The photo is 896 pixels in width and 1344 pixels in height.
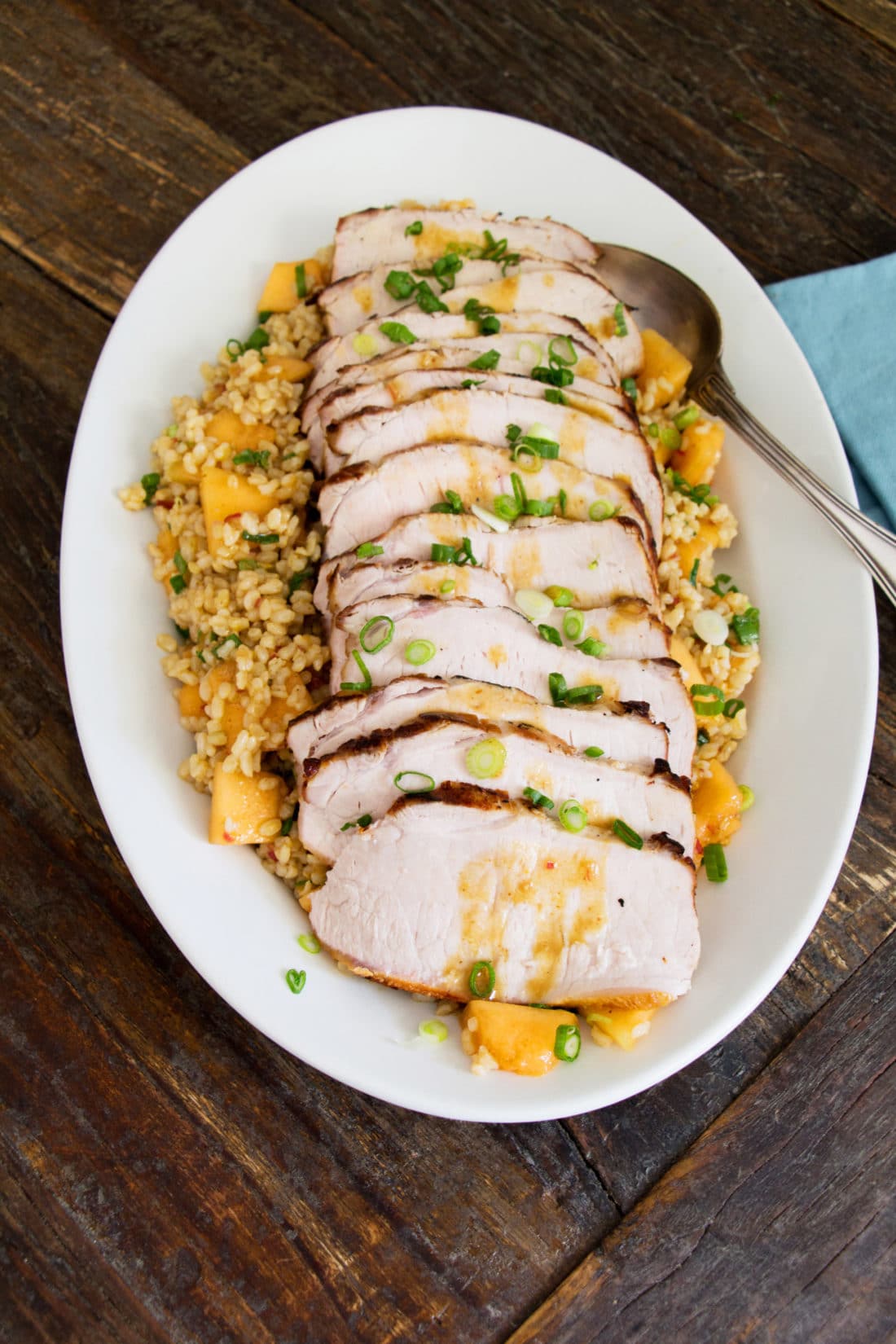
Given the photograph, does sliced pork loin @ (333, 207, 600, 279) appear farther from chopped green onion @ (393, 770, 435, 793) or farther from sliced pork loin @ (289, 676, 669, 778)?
chopped green onion @ (393, 770, 435, 793)

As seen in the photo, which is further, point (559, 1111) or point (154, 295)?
point (154, 295)

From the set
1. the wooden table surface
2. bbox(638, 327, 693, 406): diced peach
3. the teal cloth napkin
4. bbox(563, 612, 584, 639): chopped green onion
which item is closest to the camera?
bbox(563, 612, 584, 639): chopped green onion

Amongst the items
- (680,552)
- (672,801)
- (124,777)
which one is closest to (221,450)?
(124,777)

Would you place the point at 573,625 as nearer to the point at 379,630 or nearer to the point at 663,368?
the point at 379,630

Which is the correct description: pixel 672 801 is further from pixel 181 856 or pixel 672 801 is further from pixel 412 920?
pixel 181 856

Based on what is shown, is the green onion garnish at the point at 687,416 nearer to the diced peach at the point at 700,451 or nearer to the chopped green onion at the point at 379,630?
the diced peach at the point at 700,451

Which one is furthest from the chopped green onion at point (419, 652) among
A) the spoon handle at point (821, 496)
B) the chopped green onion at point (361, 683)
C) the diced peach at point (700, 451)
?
the spoon handle at point (821, 496)

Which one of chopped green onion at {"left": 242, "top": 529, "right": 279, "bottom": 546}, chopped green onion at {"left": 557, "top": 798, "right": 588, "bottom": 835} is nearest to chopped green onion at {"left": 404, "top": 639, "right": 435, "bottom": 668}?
chopped green onion at {"left": 557, "top": 798, "right": 588, "bottom": 835}
